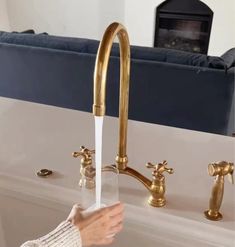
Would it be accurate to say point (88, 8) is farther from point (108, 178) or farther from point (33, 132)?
point (108, 178)

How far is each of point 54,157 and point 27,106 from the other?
0.36 m

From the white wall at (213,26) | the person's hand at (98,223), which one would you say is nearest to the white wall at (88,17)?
the white wall at (213,26)

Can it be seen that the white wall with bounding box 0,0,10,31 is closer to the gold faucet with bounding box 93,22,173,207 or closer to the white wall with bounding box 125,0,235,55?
the white wall with bounding box 125,0,235,55

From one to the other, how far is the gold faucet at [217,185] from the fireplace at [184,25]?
356 cm

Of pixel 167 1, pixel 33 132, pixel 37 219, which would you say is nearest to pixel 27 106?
pixel 33 132

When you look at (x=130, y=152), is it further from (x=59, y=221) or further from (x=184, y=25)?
(x=184, y=25)

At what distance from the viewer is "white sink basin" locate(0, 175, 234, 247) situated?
23.8 inches

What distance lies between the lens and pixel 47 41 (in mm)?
2203

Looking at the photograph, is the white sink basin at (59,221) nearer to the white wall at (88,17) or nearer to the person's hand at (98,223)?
the person's hand at (98,223)

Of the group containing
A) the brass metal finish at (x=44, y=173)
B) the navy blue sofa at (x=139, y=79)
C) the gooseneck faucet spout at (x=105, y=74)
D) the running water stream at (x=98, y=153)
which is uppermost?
the gooseneck faucet spout at (x=105, y=74)

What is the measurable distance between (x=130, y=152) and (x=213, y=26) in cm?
334

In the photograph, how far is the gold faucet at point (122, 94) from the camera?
1.63ft

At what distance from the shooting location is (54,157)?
811mm

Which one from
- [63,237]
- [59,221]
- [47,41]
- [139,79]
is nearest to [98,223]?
[63,237]
